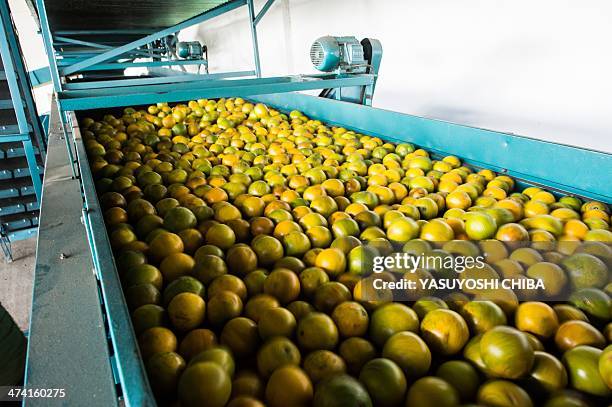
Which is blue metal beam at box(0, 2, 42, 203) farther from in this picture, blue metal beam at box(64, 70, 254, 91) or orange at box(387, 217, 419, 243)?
orange at box(387, 217, 419, 243)

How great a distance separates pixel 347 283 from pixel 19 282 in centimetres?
440

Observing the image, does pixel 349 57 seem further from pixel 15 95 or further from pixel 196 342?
pixel 15 95

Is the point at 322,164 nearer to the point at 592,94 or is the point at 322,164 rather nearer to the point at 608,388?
the point at 608,388

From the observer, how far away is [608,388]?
102 centimetres

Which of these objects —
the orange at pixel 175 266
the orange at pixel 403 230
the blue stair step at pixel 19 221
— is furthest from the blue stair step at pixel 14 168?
the orange at pixel 403 230

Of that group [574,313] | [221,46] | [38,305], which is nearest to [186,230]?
[38,305]

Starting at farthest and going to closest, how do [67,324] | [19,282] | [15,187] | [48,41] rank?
[15,187] < [19,282] < [48,41] < [67,324]

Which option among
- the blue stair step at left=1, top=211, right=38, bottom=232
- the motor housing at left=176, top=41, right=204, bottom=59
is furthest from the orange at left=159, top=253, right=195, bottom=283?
the motor housing at left=176, top=41, right=204, bottom=59

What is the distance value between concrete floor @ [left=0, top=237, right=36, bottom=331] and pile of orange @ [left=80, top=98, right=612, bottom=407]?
218cm

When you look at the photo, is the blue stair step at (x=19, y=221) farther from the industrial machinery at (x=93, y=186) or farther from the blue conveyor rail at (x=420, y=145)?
the blue conveyor rail at (x=420, y=145)

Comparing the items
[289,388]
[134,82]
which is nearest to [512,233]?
[289,388]

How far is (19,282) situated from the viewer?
4.38 meters

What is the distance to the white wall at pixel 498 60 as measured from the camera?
10.2 feet

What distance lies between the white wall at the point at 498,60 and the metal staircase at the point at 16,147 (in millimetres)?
4107
